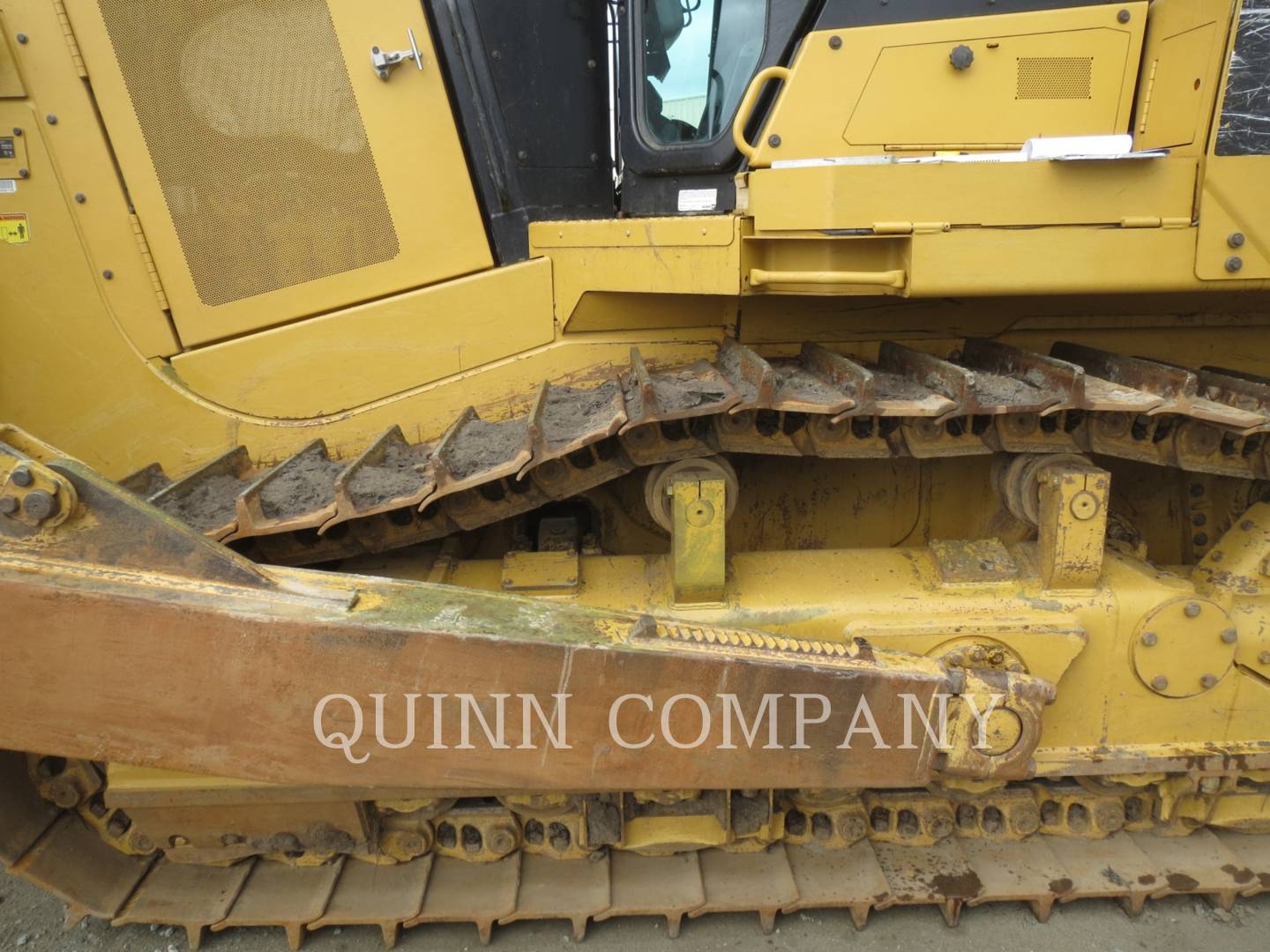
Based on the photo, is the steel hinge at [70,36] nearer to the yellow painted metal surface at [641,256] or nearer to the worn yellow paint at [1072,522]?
the yellow painted metal surface at [641,256]

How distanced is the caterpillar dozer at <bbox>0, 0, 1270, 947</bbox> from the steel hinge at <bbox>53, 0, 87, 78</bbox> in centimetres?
1

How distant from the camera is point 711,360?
2139 mm

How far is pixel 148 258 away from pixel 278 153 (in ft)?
1.47

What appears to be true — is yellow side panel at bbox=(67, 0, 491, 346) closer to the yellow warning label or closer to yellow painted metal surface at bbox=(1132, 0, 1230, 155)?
the yellow warning label

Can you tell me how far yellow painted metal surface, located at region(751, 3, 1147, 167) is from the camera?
68.7 inches

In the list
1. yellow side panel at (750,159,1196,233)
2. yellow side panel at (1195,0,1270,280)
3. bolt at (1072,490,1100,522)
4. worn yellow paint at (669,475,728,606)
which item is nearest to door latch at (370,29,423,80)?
yellow side panel at (750,159,1196,233)

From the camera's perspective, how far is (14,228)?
2.03 meters

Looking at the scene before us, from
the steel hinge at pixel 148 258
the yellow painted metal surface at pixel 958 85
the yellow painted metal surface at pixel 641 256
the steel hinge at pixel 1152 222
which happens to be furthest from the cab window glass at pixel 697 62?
the steel hinge at pixel 148 258

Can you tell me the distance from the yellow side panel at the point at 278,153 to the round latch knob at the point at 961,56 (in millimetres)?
1225

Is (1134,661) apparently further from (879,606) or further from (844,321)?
(844,321)

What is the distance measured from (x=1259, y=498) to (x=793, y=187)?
1.67 metres

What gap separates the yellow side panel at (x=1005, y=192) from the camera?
5.27 feet

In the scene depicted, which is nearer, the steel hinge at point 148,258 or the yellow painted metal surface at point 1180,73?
the yellow painted metal surface at point 1180,73

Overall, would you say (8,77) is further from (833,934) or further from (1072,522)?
(833,934)
